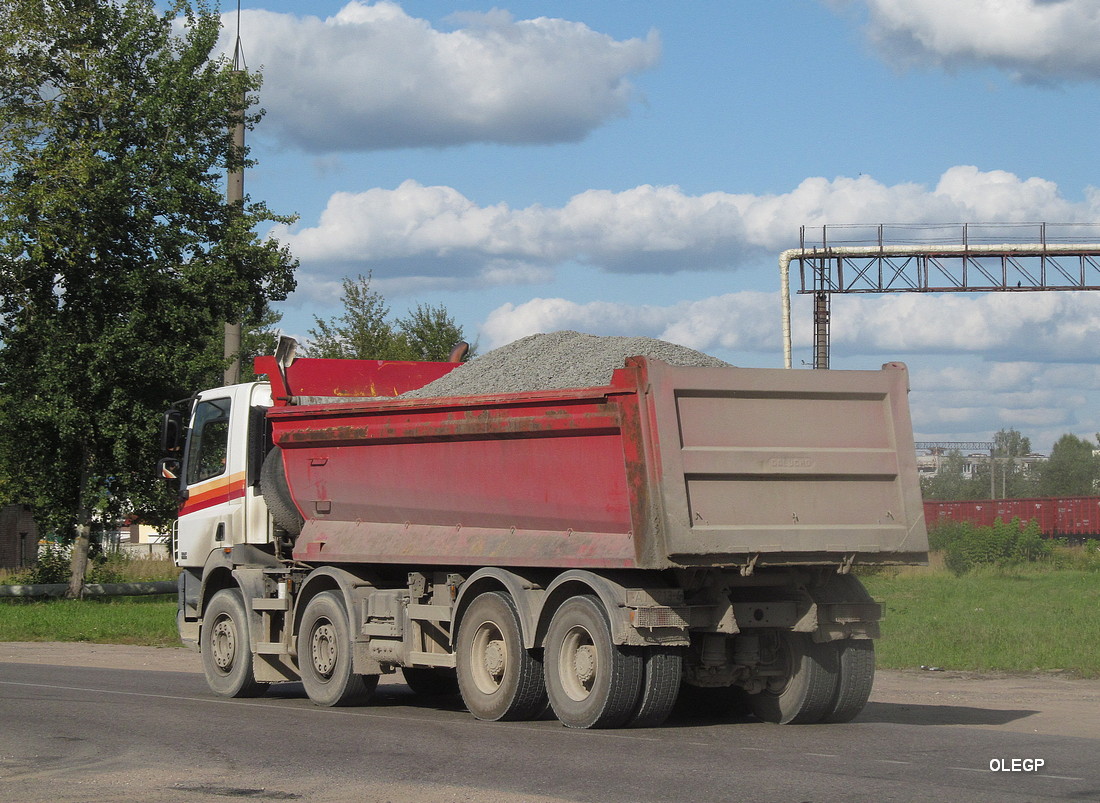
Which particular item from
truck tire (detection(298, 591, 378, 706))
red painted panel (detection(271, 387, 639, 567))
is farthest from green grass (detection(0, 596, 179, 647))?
red painted panel (detection(271, 387, 639, 567))

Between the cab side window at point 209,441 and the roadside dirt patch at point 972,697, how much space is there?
126 inches

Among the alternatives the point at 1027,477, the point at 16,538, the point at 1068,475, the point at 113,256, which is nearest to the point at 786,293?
the point at 113,256

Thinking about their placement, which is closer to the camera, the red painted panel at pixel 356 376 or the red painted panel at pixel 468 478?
the red painted panel at pixel 468 478

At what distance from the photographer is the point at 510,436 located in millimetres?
10922

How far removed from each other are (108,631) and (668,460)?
17017mm

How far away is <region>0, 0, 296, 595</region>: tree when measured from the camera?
95.9 ft

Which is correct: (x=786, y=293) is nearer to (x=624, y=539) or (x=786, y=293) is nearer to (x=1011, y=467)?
(x=624, y=539)

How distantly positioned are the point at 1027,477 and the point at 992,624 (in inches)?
3961

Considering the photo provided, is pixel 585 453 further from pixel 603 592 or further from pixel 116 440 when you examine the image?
pixel 116 440

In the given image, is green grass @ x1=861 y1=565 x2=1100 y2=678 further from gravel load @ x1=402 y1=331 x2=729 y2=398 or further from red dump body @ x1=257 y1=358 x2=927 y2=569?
red dump body @ x1=257 y1=358 x2=927 y2=569

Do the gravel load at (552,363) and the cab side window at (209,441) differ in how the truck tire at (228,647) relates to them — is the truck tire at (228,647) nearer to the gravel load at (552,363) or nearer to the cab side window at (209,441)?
Result: the cab side window at (209,441)

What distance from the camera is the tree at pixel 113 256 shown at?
29219 millimetres

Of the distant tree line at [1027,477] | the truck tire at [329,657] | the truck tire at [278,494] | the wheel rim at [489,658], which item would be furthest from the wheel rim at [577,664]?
the distant tree line at [1027,477]

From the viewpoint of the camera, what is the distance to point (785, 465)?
10117 millimetres
